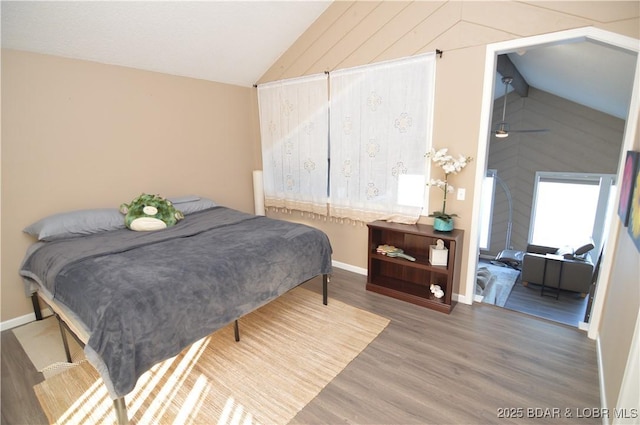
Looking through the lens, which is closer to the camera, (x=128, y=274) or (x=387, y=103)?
(x=128, y=274)

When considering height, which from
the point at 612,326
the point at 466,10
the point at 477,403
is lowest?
the point at 477,403

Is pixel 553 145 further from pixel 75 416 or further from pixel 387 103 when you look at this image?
pixel 75 416

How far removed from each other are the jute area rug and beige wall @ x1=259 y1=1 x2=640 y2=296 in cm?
148

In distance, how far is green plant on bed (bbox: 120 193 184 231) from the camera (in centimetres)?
288

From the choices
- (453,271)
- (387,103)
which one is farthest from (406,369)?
(387,103)

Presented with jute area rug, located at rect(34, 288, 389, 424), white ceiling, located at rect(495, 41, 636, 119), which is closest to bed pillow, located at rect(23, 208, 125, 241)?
jute area rug, located at rect(34, 288, 389, 424)

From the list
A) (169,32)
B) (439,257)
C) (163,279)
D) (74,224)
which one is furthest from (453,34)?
(74,224)

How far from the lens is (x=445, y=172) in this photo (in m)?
2.86

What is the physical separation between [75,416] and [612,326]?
3269 millimetres

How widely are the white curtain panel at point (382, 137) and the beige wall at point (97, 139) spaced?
1.65 m

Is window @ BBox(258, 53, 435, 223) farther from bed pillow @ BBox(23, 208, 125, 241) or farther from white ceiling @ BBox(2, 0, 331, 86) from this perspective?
bed pillow @ BBox(23, 208, 125, 241)

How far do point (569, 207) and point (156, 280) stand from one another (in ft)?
26.3

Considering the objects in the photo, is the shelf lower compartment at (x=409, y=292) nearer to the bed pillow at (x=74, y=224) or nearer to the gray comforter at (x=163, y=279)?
the gray comforter at (x=163, y=279)

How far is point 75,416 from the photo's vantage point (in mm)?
1771
